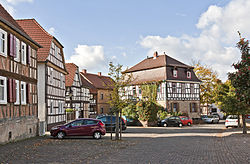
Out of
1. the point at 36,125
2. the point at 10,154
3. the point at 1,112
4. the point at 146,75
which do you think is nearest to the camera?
the point at 10,154

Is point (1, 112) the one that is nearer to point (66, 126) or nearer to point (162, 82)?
point (66, 126)

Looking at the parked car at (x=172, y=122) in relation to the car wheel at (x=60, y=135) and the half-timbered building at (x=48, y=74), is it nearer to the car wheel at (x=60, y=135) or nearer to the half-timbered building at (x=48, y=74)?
the half-timbered building at (x=48, y=74)

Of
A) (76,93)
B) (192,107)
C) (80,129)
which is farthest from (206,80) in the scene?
(80,129)

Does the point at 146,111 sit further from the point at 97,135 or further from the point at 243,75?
the point at 243,75

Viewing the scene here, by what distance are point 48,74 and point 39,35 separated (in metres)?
4.08

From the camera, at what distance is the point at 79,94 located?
4781 cm

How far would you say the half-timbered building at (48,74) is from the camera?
26.6 m

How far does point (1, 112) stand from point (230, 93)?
1884cm

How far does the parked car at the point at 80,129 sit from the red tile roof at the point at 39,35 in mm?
8609

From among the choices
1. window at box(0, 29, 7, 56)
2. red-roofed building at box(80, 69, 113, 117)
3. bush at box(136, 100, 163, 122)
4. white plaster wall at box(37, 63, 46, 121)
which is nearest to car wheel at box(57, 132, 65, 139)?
window at box(0, 29, 7, 56)

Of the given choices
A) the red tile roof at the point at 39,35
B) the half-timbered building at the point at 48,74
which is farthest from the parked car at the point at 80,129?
the red tile roof at the point at 39,35

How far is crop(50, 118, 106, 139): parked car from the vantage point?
20.0 metres

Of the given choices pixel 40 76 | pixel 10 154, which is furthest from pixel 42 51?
pixel 10 154

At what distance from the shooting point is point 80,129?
20.0 meters
